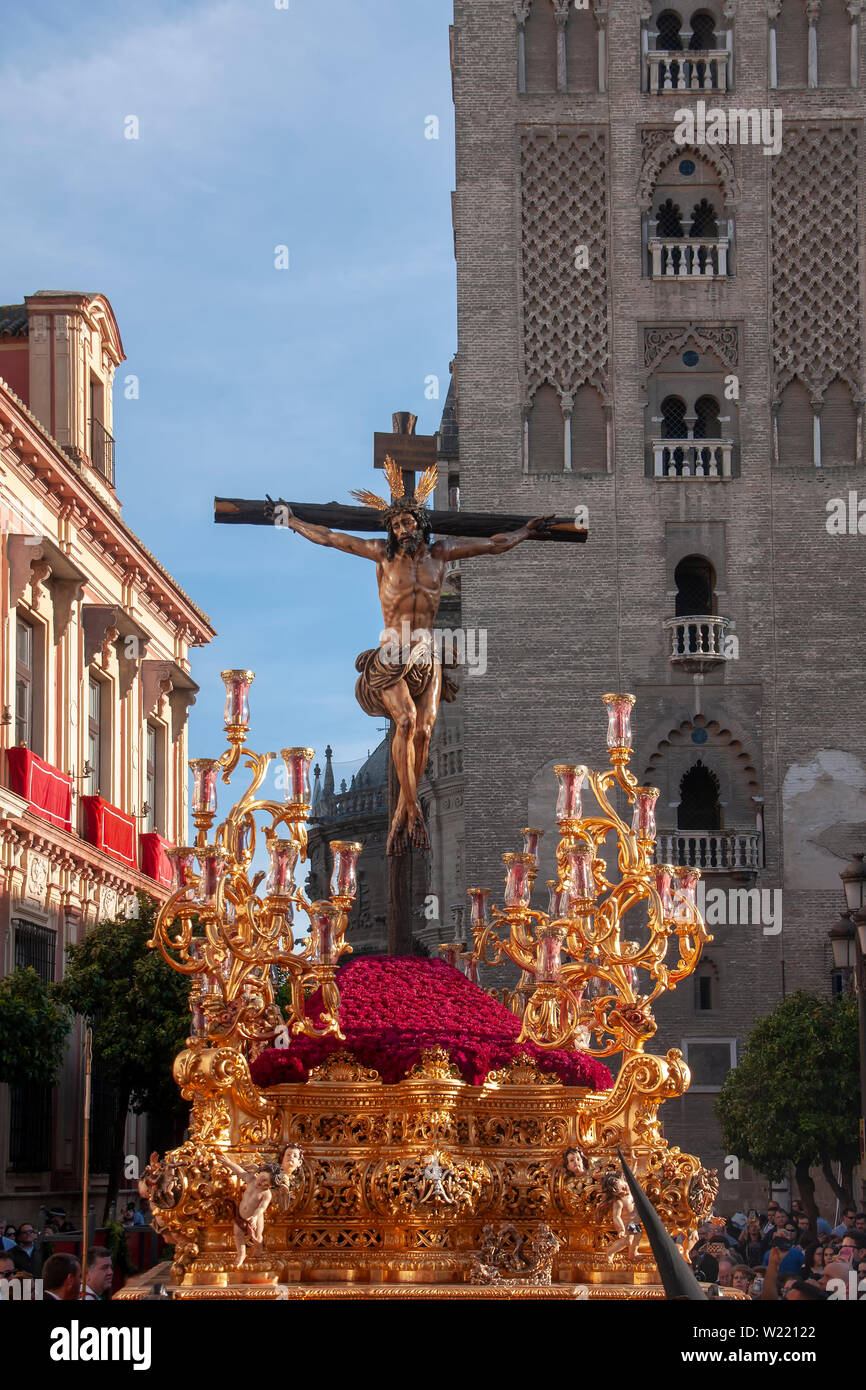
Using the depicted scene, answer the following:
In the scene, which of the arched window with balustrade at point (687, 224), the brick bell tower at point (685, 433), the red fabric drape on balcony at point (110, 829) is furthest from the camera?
the arched window with balustrade at point (687, 224)

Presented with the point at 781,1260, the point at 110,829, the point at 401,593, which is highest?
the point at 110,829

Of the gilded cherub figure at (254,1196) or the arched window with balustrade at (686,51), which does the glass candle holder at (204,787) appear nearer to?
the gilded cherub figure at (254,1196)

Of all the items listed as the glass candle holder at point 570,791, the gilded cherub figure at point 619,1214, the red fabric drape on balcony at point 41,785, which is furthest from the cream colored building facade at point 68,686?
the gilded cherub figure at point 619,1214

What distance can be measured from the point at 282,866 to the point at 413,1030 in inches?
53.8

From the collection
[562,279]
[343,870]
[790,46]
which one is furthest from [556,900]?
[790,46]

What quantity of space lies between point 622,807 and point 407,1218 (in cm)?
2609

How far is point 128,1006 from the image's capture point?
29.8 meters

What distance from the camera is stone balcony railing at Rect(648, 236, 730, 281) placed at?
3859 centimetres

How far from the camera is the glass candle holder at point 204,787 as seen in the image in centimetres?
1201

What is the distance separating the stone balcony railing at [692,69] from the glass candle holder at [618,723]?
28518 millimetres

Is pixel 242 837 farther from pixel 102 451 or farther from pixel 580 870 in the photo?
pixel 102 451

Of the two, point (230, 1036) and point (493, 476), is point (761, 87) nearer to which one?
point (493, 476)

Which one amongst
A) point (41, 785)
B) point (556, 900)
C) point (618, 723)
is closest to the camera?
point (618, 723)

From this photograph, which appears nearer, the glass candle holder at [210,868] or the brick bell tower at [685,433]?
the glass candle holder at [210,868]
